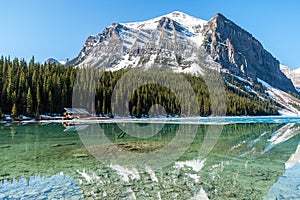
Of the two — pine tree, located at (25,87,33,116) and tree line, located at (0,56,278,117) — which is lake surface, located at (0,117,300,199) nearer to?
pine tree, located at (25,87,33,116)

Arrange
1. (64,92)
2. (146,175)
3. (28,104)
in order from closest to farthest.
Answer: (146,175), (28,104), (64,92)

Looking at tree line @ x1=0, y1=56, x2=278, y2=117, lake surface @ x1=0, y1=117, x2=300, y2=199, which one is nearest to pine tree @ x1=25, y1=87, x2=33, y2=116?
tree line @ x1=0, y1=56, x2=278, y2=117

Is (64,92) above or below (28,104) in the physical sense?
above

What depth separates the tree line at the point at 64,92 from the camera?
5916cm

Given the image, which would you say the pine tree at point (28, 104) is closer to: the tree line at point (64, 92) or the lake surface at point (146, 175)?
the tree line at point (64, 92)

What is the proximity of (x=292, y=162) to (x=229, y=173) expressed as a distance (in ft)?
20.4

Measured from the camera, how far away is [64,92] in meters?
71.5

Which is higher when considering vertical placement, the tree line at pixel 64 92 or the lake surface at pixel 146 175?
the tree line at pixel 64 92

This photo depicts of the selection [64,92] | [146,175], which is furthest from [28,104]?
[146,175]

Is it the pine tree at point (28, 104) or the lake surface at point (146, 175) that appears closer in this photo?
the lake surface at point (146, 175)

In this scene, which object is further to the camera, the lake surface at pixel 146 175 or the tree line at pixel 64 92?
the tree line at pixel 64 92

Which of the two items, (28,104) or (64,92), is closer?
(28,104)

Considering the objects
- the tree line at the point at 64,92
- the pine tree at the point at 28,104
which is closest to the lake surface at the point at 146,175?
the pine tree at the point at 28,104

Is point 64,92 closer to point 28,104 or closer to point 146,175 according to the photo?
point 28,104
